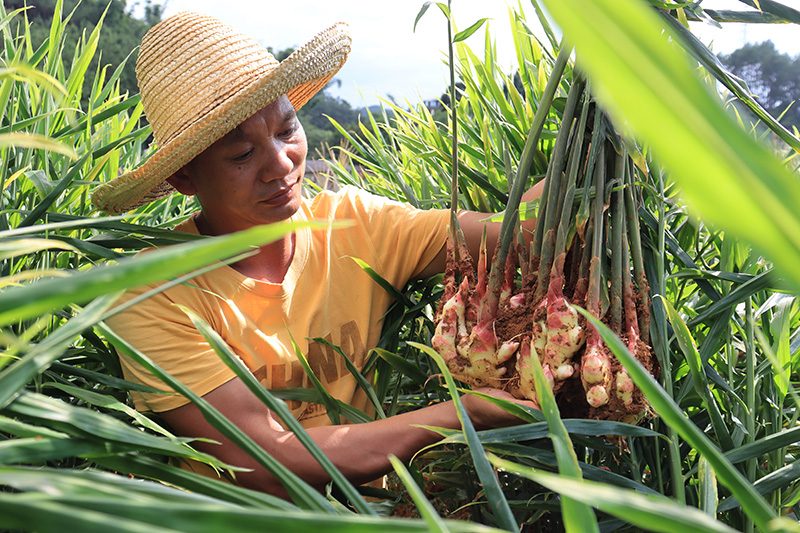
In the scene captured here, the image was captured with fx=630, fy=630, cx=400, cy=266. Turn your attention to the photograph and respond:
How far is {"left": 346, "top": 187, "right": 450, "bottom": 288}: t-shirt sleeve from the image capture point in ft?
3.54

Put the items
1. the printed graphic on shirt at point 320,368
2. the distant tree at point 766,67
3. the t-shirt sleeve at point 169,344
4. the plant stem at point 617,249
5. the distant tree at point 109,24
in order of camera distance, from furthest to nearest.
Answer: the distant tree at point 766,67, the distant tree at point 109,24, the printed graphic on shirt at point 320,368, the t-shirt sleeve at point 169,344, the plant stem at point 617,249

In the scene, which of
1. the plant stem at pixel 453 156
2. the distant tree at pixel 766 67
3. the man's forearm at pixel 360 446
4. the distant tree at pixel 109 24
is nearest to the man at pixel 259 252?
the man's forearm at pixel 360 446

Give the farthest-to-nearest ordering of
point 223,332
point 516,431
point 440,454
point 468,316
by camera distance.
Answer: point 223,332
point 440,454
point 468,316
point 516,431

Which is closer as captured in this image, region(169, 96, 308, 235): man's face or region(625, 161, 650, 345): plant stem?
region(625, 161, 650, 345): plant stem

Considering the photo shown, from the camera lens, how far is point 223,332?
1006 mm

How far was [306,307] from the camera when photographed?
3.65 feet

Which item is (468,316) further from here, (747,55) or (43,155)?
(747,55)

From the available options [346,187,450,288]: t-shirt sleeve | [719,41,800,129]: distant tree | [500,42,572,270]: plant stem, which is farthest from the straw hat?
[719,41,800,129]: distant tree

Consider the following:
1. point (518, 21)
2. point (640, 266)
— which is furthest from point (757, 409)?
point (518, 21)

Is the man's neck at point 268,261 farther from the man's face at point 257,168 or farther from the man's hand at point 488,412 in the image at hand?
the man's hand at point 488,412

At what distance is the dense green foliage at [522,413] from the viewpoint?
17cm

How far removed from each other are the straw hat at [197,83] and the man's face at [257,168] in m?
0.04

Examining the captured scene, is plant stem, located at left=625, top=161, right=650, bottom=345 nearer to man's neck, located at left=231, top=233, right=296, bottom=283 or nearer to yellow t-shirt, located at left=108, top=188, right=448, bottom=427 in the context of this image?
yellow t-shirt, located at left=108, top=188, right=448, bottom=427

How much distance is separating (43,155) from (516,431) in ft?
3.07
